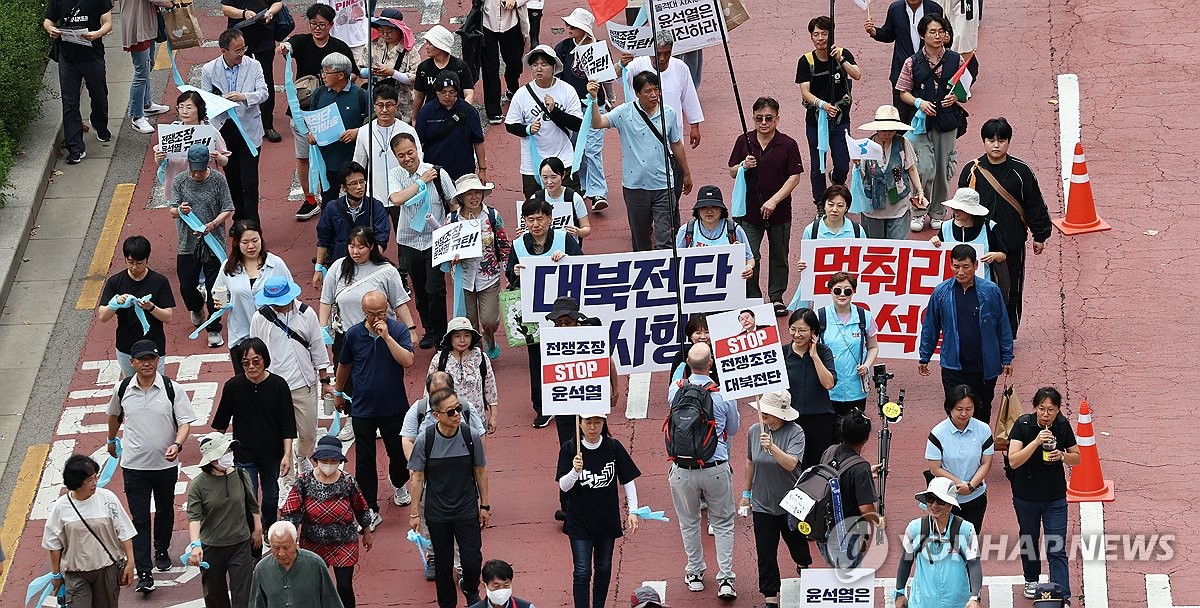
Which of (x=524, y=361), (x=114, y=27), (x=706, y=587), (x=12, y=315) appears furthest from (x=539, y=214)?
(x=114, y=27)

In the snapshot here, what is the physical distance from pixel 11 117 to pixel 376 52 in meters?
4.13

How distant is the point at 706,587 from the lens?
45.7ft

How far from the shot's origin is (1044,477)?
42.6 ft

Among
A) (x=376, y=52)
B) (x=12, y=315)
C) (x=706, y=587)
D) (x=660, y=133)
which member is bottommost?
(x=706, y=587)

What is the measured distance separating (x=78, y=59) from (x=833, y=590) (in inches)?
440

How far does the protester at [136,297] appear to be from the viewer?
609 inches

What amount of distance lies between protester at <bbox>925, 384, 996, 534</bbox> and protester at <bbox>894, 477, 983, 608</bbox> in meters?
0.87

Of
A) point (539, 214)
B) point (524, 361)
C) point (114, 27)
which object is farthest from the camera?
point (114, 27)

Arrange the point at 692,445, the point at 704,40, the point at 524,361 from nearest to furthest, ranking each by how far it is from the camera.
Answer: the point at 692,445 < the point at 524,361 < the point at 704,40

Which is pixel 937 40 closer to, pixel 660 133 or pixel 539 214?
pixel 660 133

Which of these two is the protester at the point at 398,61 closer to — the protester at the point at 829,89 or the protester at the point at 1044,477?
the protester at the point at 829,89

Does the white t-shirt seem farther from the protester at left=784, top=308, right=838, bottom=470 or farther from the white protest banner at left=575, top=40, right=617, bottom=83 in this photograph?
the protester at left=784, top=308, right=838, bottom=470

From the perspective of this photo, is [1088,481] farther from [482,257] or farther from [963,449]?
[482,257]

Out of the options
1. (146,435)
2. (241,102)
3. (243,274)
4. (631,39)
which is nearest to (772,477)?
(146,435)
